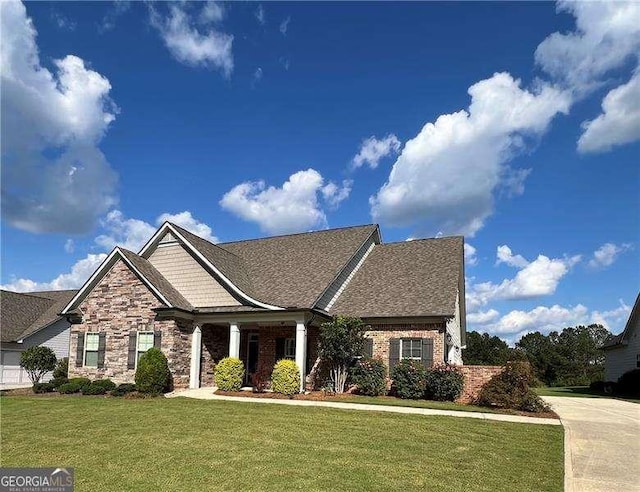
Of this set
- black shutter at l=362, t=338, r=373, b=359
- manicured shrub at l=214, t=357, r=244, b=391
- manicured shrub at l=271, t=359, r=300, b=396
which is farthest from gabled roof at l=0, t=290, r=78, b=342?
black shutter at l=362, t=338, r=373, b=359

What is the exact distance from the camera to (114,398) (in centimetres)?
1795

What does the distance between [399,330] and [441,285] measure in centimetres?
275

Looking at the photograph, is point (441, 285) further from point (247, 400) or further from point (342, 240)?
point (247, 400)

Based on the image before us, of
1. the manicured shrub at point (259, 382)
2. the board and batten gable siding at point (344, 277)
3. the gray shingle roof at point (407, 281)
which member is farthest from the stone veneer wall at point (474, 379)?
the manicured shrub at point (259, 382)

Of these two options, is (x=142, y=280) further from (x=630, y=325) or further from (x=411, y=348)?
(x=630, y=325)

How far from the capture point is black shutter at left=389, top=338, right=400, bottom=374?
19484mm

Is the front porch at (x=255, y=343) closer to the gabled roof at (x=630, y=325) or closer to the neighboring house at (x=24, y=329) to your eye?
the neighboring house at (x=24, y=329)

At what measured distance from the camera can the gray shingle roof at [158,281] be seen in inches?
818

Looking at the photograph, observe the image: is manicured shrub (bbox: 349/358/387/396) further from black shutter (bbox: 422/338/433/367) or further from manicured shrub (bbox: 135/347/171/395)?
manicured shrub (bbox: 135/347/171/395)

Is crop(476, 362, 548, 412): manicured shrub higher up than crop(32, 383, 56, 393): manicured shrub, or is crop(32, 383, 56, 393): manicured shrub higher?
crop(476, 362, 548, 412): manicured shrub

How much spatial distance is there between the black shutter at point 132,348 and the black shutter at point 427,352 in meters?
11.4

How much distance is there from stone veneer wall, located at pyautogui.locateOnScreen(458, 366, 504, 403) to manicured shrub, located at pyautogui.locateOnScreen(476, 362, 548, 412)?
53.2 inches

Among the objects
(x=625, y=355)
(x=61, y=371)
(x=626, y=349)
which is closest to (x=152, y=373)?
(x=61, y=371)

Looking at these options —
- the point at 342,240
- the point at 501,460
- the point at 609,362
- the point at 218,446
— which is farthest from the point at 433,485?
the point at 609,362
